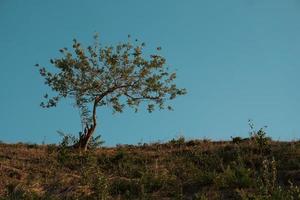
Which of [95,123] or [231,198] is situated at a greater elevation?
[95,123]

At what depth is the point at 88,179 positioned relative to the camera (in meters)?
16.9

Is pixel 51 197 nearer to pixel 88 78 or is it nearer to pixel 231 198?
pixel 231 198

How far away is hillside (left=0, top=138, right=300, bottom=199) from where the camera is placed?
15.1 meters

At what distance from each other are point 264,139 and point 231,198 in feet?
27.2

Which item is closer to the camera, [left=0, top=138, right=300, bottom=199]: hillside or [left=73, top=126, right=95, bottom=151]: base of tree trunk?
[left=0, top=138, right=300, bottom=199]: hillside

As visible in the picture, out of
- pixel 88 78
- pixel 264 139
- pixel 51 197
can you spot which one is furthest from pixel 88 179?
pixel 88 78

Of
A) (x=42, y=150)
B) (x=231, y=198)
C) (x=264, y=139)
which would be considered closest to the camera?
(x=231, y=198)

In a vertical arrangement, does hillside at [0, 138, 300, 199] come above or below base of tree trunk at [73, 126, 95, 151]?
below

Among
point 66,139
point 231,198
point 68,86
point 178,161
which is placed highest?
point 68,86

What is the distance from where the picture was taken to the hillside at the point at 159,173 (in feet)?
49.4

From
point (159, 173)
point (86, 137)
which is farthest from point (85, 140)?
point (159, 173)

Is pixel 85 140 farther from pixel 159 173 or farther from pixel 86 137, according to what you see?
pixel 159 173

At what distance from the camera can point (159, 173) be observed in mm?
18516

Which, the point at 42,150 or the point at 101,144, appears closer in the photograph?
the point at 42,150
